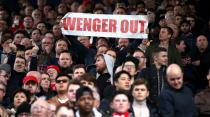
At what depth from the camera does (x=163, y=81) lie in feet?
42.1

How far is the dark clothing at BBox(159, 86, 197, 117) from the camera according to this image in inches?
469

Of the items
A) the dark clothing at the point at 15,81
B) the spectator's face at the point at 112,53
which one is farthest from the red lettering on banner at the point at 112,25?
the dark clothing at the point at 15,81

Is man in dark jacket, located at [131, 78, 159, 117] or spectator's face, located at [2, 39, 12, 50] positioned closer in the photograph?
man in dark jacket, located at [131, 78, 159, 117]

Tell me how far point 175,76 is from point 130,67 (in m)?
1.33

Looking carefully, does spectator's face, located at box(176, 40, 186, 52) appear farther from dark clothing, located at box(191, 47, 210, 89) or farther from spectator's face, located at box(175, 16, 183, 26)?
spectator's face, located at box(175, 16, 183, 26)

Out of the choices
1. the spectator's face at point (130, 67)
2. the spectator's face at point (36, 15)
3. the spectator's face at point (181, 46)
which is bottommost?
the spectator's face at point (130, 67)

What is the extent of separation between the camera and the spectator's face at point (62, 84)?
12422mm

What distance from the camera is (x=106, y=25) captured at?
1503 cm

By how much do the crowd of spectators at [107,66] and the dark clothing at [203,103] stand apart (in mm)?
15

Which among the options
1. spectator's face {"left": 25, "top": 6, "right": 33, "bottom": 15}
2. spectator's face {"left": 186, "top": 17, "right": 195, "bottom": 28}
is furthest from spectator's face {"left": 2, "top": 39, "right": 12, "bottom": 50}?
spectator's face {"left": 186, "top": 17, "right": 195, "bottom": 28}

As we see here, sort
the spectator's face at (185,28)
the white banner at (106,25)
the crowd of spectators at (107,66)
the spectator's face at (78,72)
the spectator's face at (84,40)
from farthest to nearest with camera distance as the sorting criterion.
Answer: the spectator's face at (185,28) < the spectator's face at (84,40) < the white banner at (106,25) < the spectator's face at (78,72) < the crowd of spectators at (107,66)

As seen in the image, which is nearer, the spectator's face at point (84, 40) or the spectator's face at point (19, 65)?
the spectator's face at point (19, 65)

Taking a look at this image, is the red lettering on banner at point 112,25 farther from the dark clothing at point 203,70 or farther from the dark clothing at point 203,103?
the dark clothing at point 203,103

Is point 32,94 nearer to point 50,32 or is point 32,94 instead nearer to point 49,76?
point 49,76
